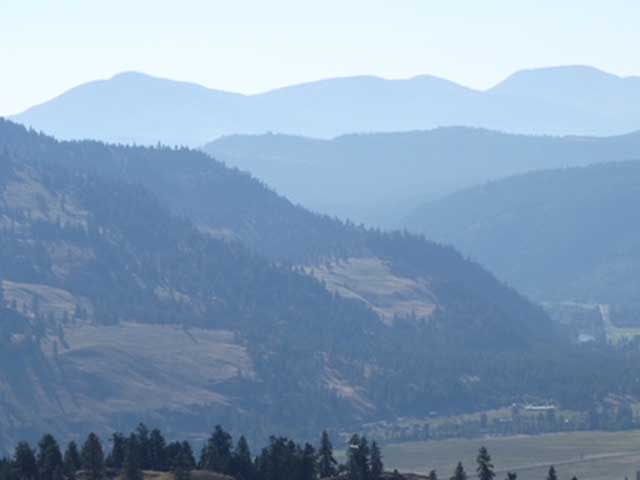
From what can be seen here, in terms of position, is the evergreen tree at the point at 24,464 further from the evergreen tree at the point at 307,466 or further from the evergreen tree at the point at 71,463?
the evergreen tree at the point at 307,466

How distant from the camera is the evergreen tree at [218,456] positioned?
145 m

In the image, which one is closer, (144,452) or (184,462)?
(184,462)

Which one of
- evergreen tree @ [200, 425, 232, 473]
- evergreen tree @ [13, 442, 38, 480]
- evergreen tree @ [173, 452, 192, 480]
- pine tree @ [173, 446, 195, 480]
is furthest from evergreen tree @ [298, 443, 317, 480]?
evergreen tree @ [13, 442, 38, 480]

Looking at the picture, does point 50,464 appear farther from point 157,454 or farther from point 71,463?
point 157,454

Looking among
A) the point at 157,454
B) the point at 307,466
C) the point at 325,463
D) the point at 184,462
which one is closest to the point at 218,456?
the point at 157,454

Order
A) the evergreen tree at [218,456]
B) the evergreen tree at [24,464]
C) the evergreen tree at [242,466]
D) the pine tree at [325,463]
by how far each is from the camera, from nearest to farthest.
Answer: the evergreen tree at [24,464], the pine tree at [325,463], the evergreen tree at [242,466], the evergreen tree at [218,456]

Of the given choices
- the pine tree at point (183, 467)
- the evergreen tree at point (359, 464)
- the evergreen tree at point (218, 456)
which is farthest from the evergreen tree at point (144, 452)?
the evergreen tree at point (359, 464)

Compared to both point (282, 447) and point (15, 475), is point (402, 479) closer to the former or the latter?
point (282, 447)

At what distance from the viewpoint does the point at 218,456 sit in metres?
147

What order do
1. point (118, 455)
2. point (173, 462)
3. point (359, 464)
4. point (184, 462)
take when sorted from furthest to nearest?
1. point (118, 455)
2. point (359, 464)
3. point (173, 462)
4. point (184, 462)

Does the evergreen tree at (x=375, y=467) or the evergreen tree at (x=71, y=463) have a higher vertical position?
the evergreen tree at (x=71, y=463)

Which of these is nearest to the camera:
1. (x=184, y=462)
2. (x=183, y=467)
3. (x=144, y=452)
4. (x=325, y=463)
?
(x=183, y=467)

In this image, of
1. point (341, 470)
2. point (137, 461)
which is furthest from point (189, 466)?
point (341, 470)

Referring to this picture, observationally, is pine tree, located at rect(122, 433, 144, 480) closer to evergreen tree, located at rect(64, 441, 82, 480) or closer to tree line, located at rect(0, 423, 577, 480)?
tree line, located at rect(0, 423, 577, 480)
